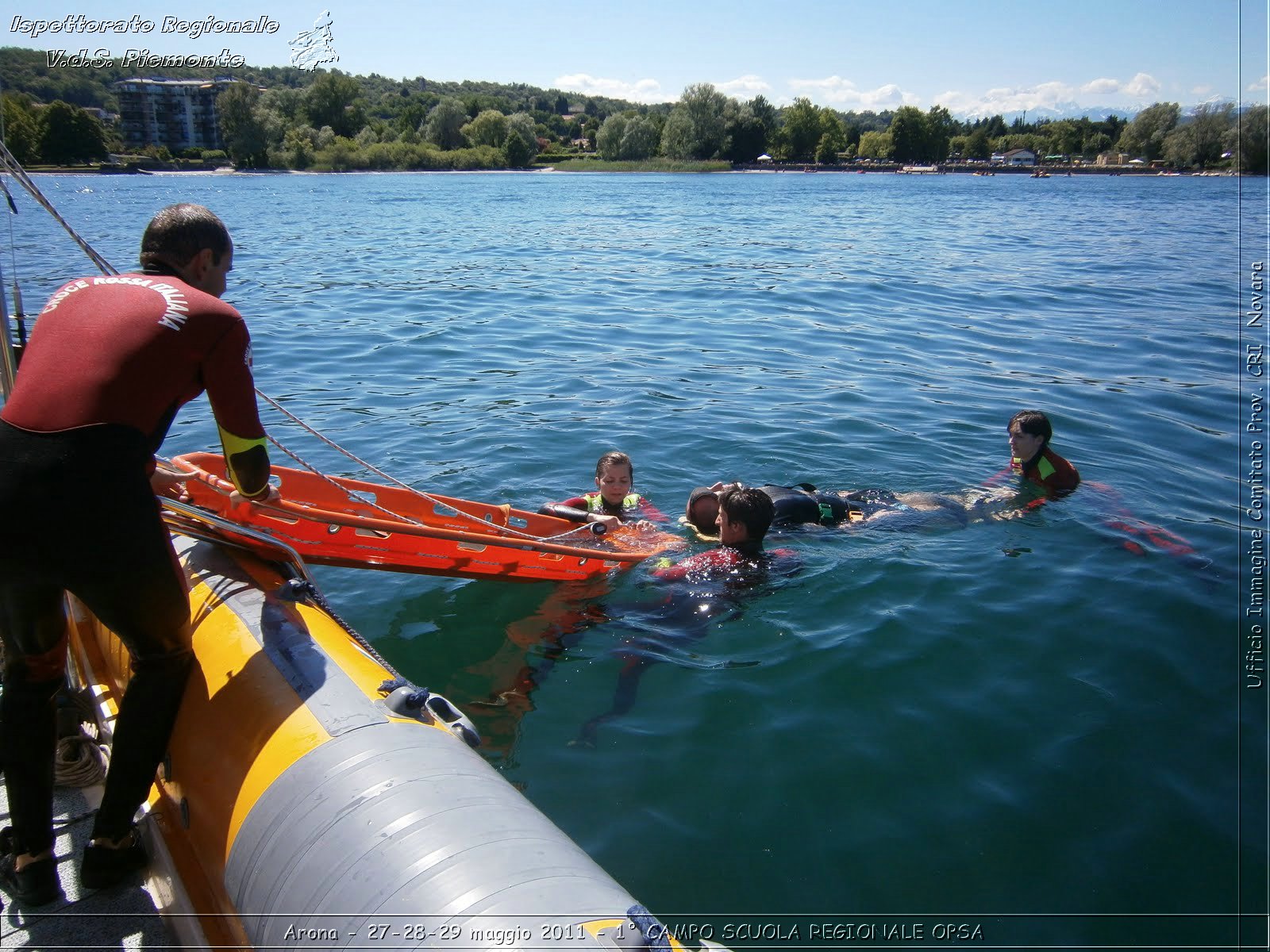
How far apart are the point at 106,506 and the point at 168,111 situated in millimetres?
89293

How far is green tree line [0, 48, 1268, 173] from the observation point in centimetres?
5725

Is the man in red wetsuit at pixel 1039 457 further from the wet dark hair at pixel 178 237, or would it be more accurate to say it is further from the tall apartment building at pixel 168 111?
the tall apartment building at pixel 168 111

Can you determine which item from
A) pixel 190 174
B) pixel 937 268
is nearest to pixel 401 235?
pixel 937 268

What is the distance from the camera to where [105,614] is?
2.47m

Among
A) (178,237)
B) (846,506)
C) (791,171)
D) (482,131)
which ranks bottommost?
(846,506)

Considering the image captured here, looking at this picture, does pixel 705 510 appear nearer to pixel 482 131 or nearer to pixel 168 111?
pixel 168 111

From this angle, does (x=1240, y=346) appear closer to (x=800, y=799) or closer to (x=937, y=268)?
(x=937, y=268)

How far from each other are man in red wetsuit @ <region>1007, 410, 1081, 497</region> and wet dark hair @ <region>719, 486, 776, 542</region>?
103 inches

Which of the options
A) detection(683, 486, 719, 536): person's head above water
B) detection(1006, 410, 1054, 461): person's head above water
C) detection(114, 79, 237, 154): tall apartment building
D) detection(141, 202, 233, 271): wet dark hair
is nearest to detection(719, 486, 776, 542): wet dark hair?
detection(683, 486, 719, 536): person's head above water

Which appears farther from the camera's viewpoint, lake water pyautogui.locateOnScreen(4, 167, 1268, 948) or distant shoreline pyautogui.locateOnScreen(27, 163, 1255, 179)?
distant shoreline pyautogui.locateOnScreen(27, 163, 1255, 179)

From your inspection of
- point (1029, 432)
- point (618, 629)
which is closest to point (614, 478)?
point (618, 629)

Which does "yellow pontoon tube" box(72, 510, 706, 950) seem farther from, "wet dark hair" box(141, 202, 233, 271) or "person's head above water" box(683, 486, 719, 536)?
"person's head above water" box(683, 486, 719, 536)

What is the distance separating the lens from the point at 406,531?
3.97m

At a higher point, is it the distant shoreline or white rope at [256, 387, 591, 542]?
the distant shoreline
